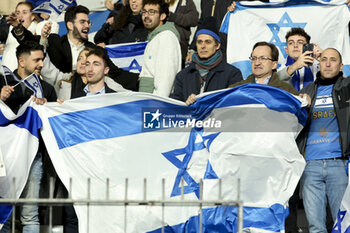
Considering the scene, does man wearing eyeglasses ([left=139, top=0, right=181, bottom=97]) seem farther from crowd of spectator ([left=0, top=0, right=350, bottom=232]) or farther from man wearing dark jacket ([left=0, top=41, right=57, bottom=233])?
man wearing dark jacket ([left=0, top=41, right=57, bottom=233])

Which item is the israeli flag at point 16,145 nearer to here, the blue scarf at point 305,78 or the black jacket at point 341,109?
the black jacket at point 341,109

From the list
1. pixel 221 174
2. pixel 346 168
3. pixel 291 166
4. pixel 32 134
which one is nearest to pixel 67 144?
pixel 32 134

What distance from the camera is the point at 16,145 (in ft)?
29.4

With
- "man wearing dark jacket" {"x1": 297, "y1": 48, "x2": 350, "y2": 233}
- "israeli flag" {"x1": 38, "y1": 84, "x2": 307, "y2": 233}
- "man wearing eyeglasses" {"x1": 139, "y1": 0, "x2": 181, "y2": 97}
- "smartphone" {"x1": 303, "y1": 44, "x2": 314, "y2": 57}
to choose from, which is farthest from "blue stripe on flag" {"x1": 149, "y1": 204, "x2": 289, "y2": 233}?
"smartphone" {"x1": 303, "y1": 44, "x2": 314, "y2": 57}

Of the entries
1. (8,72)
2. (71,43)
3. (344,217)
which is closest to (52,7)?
(71,43)

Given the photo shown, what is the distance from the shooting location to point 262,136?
881 cm

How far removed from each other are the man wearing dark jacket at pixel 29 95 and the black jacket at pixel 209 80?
146cm

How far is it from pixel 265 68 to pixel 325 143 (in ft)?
3.66

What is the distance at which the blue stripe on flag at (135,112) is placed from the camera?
8930 mm

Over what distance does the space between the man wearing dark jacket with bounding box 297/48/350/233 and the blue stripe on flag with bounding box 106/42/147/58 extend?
345cm

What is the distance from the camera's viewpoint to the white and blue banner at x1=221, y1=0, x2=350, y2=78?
11.4 meters

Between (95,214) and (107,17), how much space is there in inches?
223

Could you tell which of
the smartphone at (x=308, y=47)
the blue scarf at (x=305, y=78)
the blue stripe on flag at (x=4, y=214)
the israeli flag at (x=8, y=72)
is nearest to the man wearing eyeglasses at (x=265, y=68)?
the smartphone at (x=308, y=47)

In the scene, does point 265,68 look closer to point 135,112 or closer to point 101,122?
point 135,112
